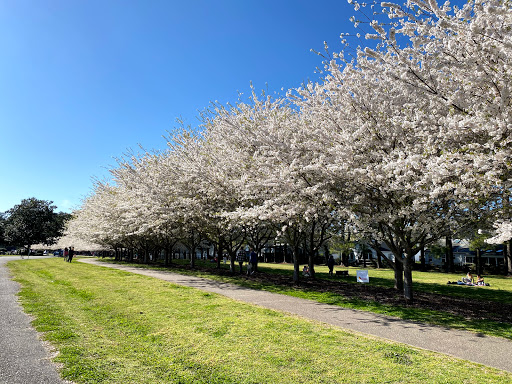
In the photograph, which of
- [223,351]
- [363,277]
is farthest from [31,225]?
[223,351]

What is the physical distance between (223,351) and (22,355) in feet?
10.1

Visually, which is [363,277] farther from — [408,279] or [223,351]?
[223,351]

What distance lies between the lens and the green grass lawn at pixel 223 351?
4.50 m

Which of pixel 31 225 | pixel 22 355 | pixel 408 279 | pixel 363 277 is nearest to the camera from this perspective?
pixel 22 355

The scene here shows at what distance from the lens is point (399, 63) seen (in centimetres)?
691

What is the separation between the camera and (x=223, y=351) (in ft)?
17.7

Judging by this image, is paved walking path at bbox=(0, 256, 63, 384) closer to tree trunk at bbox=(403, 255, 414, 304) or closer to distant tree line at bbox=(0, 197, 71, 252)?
tree trunk at bbox=(403, 255, 414, 304)

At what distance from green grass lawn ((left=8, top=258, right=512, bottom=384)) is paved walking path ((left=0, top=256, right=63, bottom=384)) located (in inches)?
8.5

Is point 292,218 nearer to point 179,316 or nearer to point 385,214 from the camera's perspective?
point 385,214

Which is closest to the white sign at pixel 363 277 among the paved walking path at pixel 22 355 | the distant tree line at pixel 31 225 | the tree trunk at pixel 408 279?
the tree trunk at pixel 408 279

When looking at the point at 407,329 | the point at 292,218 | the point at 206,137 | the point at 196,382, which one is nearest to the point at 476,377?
the point at 407,329

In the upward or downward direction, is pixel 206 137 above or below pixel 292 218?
above

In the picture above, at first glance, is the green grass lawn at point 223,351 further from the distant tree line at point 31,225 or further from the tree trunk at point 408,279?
the distant tree line at point 31,225

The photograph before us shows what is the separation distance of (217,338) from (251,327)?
1.00 meters
